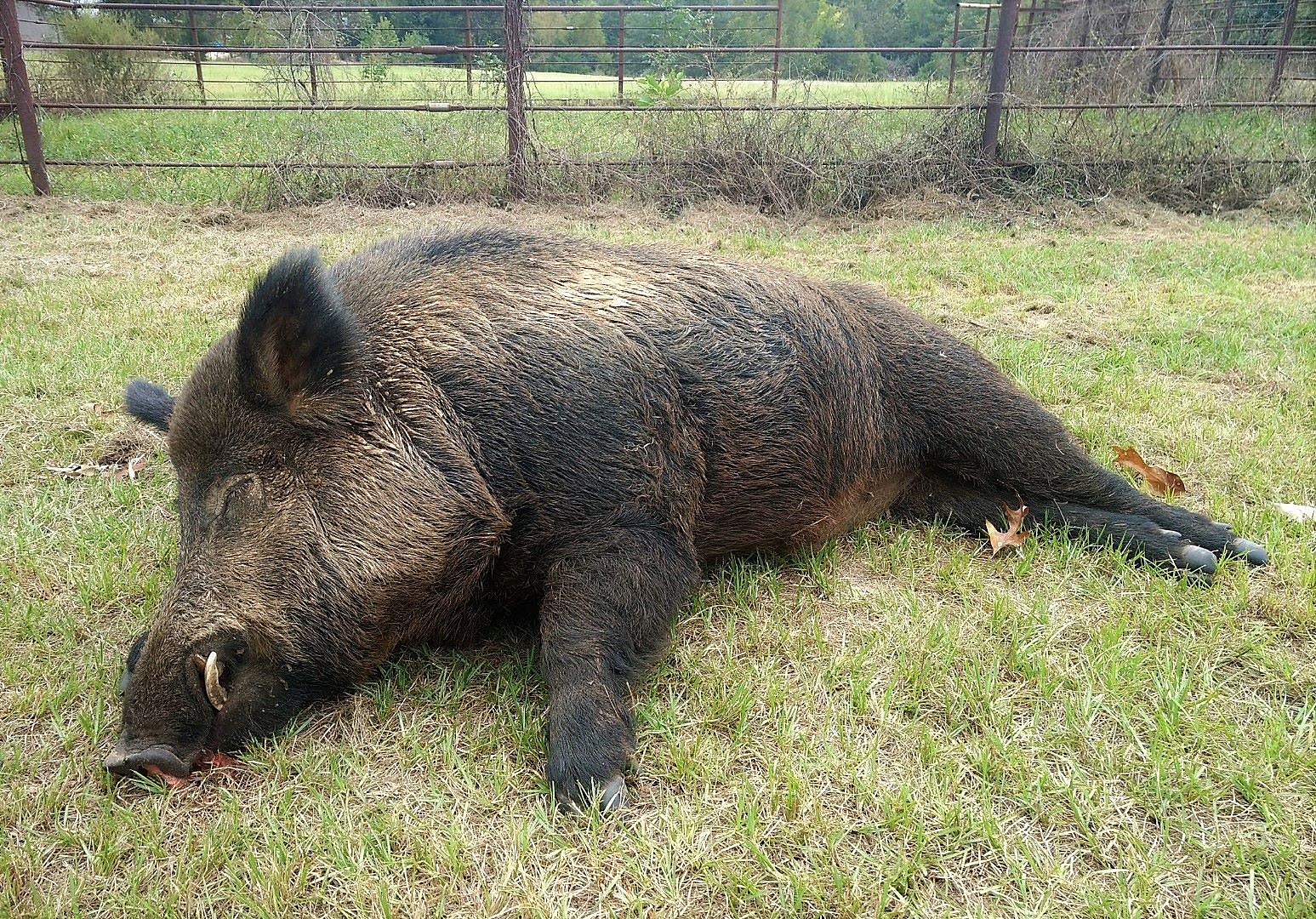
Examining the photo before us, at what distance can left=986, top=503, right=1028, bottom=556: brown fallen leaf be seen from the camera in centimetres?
318

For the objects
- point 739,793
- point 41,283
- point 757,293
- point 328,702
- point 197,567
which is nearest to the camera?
point 739,793

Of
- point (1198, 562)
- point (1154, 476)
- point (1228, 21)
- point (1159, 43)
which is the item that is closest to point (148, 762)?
point (1198, 562)

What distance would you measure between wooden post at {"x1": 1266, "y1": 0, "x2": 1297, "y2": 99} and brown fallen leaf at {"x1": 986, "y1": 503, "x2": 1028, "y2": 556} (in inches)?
382

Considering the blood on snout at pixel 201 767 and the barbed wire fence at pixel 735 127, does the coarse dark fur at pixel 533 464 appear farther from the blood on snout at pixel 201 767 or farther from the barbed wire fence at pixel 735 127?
the barbed wire fence at pixel 735 127

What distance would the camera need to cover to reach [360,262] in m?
2.94

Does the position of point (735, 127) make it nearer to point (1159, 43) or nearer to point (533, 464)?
point (533, 464)

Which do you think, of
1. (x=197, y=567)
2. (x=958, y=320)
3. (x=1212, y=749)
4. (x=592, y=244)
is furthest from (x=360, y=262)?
(x=958, y=320)

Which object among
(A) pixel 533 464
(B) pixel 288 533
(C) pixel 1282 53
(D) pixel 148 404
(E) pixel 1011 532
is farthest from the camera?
(C) pixel 1282 53

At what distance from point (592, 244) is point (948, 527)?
173 centimetres

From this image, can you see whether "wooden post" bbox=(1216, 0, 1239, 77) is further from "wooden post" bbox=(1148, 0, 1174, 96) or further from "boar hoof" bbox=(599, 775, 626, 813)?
"boar hoof" bbox=(599, 775, 626, 813)

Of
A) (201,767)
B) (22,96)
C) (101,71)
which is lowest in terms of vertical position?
(201,767)

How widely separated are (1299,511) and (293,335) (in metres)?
3.53

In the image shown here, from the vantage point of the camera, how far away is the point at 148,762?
2.05m

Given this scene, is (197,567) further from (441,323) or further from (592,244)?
(592,244)
